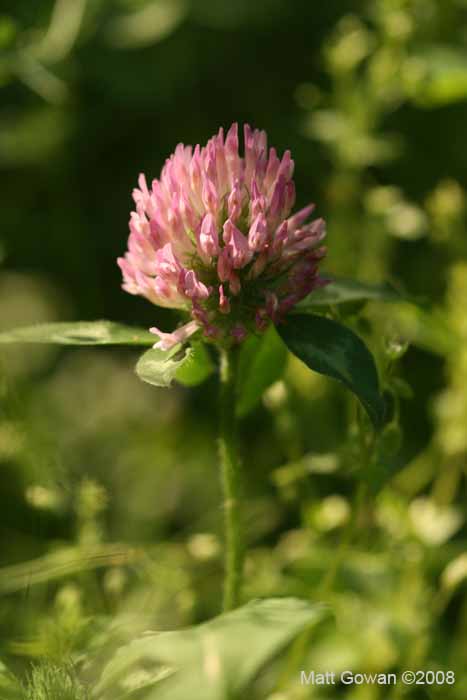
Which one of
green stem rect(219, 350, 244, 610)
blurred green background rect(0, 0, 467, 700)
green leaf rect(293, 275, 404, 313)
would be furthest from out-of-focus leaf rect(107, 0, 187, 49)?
green stem rect(219, 350, 244, 610)

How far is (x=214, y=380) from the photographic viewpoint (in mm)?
1403

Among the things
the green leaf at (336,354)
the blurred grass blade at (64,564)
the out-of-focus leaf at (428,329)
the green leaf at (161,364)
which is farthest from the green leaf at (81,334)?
the out-of-focus leaf at (428,329)

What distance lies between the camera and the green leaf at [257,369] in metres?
1.26

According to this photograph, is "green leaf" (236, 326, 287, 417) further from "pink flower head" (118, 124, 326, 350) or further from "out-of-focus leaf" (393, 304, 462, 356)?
"out-of-focus leaf" (393, 304, 462, 356)

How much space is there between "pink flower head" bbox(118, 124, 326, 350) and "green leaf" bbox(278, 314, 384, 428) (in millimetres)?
40

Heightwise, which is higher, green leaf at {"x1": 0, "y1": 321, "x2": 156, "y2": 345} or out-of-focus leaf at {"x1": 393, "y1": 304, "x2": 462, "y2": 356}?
green leaf at {"x1": 0, "y1": 321, "x2": 156, "y2": 345}

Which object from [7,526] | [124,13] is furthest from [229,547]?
[124,13]

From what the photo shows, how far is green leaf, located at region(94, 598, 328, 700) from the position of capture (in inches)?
30.7

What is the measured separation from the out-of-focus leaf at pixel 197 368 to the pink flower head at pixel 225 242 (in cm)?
8

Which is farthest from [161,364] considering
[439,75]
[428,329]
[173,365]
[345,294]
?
[439,75]

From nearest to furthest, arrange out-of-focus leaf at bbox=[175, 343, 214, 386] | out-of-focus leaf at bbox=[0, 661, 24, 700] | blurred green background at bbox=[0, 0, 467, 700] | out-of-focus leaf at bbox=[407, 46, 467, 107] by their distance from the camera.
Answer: out-of-focus leaf at bbox=[0, 661, 24, 700] < out-of-focus leaf at bbox=[175, 343, 214, 386] < blurred green background at bbox=[0, 0, 467, 700] < out-of-focus leaf at bbox=[407, 46, 467, 107]

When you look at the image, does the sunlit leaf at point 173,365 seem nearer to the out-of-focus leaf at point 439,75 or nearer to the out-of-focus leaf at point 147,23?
the out-of-focus leaf at point 439,75

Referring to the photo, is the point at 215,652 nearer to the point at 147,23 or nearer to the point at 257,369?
the point at 257,369

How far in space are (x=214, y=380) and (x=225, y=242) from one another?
0.35 m
